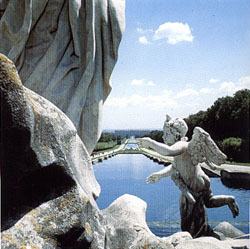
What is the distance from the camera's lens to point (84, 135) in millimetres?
2814

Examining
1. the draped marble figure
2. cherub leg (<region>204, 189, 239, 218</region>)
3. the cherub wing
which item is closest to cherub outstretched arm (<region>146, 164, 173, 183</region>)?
the cherub wing

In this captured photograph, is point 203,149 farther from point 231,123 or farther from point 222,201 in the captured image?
point 231,123

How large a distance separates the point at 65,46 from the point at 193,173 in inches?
112

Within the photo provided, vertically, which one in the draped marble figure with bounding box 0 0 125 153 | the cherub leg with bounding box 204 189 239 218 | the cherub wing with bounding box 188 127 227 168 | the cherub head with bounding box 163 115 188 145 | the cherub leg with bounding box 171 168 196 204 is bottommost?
the cherub leg with bounding box 204 189 239 218

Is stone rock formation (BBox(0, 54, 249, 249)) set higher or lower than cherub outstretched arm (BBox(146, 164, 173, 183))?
higher

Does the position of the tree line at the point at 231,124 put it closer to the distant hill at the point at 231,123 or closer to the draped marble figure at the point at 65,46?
the distant hill at the point at 231,123

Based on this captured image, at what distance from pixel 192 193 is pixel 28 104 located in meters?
4.05

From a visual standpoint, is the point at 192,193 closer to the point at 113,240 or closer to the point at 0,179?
the point at 113,240

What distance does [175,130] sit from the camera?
4602 millimetres

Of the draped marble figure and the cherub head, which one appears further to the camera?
the cherub head

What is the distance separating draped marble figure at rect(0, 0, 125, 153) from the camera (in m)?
2.61

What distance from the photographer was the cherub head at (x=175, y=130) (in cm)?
460

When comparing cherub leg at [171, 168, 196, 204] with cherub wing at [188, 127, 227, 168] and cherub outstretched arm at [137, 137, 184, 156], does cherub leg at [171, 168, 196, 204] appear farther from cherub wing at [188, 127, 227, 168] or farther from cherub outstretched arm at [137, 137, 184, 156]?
cherub outstretched arm at [137, 137, 184, 156]

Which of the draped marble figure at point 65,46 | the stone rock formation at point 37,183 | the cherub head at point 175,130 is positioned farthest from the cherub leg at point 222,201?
the stone rock formation at point 37,183
